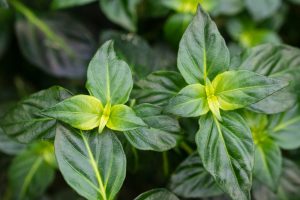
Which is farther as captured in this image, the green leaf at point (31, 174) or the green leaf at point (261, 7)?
the green leaf at point (261, 7)

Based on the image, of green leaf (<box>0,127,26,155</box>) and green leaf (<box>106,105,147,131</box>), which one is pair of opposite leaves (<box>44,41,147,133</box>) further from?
green leaf (<box>0,127,26,155</box>)

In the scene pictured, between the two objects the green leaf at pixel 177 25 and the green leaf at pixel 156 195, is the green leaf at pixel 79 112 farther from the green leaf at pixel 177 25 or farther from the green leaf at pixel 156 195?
the green leaf at pixel 177 25

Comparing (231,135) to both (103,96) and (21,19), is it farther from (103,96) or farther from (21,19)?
(21,19)

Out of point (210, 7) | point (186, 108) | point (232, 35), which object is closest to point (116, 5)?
point (210, 7)

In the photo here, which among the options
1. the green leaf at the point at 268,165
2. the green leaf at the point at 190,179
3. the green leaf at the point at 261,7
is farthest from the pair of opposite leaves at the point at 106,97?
the green leaf at the point at 261,7

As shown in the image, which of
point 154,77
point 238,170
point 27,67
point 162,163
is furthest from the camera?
point 27,67
